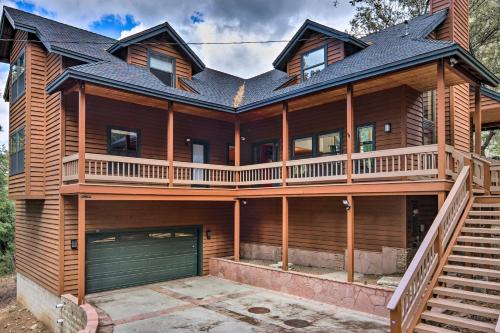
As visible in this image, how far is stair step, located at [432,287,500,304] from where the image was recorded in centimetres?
617

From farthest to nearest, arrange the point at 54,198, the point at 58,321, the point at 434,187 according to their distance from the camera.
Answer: the point at 54,198
the point at 58,321
the point at 434,187

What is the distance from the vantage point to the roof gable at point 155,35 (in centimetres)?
1288

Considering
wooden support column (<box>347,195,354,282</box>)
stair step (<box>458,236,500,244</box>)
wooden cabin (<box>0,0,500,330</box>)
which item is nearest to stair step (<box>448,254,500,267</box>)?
stair step (<box>458,236,500,244</box>)

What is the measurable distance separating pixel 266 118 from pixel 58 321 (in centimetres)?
973

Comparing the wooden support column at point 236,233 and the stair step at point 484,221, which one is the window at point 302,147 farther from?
the stair step at point 484,221

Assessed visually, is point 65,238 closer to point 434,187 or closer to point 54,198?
point 54,198

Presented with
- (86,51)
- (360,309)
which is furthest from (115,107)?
(360,309)

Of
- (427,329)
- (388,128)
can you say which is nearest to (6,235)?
(388,128)

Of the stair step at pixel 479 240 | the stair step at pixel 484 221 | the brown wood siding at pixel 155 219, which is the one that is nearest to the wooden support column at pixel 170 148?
the brown wood siding at pixel 155 219

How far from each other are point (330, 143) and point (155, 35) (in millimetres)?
7558

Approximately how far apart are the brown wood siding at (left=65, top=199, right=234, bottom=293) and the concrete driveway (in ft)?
6.43

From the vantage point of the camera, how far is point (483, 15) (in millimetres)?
20094

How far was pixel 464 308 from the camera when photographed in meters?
6.16

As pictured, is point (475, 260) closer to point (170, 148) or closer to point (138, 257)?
point (170, 148)
